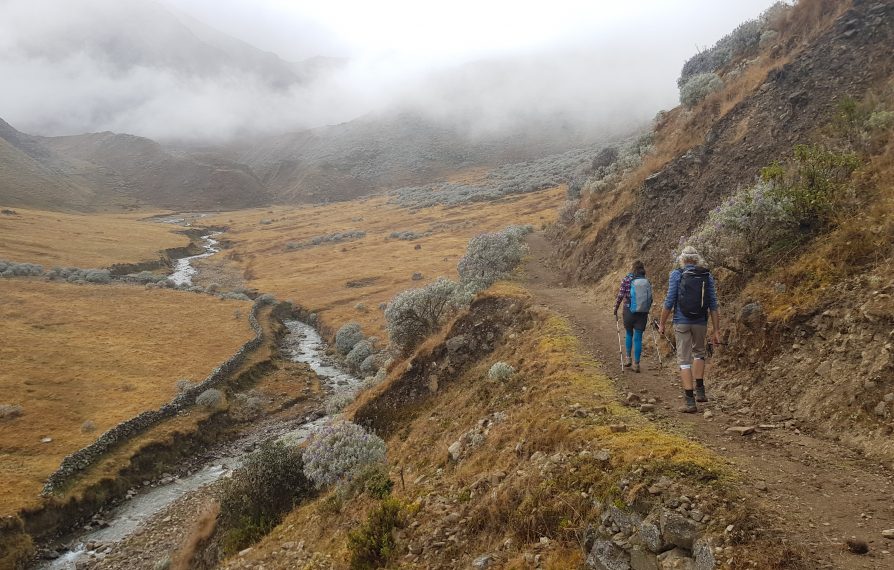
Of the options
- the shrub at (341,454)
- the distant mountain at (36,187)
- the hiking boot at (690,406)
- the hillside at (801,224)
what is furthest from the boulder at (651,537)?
the distant mountain at (36,187)

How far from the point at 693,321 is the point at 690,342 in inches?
16.4

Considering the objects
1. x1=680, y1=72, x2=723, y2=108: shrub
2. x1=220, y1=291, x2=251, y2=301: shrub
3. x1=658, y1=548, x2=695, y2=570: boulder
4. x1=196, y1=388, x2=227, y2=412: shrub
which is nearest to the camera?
x1=658, y1=548, x2=695, y2=570: boulder

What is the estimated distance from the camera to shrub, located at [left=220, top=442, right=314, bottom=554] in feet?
52.0

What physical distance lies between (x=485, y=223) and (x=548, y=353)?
7500 cm

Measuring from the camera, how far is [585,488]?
7.85 metres

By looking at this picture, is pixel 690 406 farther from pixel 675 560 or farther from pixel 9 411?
pixel 9 411

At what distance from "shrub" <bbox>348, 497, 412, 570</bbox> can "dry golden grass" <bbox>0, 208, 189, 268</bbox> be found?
276 feet

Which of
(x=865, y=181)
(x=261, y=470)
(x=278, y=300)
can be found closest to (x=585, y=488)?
(x=865, y=181)

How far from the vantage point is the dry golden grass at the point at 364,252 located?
5862cm

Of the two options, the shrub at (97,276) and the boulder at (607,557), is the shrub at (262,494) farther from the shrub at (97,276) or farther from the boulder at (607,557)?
the shrub at (97,276)

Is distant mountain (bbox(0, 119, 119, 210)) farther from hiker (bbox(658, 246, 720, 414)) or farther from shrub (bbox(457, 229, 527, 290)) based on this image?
hiker (bbox(658, 246, 720, 414))

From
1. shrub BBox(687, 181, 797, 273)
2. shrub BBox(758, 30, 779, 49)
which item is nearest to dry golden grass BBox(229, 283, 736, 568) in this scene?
shrub BBox(687, 181, 797, 273)

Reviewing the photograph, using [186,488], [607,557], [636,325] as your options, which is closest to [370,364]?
[186,488]

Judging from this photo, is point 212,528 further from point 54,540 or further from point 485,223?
point 485,223
